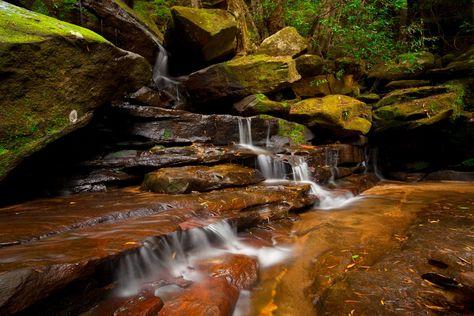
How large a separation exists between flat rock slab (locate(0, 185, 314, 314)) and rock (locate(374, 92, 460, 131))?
18.6ft

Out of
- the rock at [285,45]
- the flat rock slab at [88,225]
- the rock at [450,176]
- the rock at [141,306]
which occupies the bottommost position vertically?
the rock at [450,176]

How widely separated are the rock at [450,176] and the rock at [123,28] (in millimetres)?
10885

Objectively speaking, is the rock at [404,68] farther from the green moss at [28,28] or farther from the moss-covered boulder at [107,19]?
the green moss at [28,28]

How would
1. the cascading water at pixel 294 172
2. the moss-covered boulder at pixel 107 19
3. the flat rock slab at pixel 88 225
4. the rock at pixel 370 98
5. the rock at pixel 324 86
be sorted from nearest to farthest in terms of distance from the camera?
1. the flat rock slab at pixel 88 225
2. the cascading water at pixel 294 172
3. the moss-covered boulder at pixel 107 19
4. the rock at pixel 324 86
5. the rock at pixel 370 98

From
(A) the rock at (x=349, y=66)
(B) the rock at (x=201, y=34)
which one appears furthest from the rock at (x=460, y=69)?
(B) the rock at (x=201, y=34)

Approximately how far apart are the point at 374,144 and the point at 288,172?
588 cm

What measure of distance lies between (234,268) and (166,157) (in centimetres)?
351

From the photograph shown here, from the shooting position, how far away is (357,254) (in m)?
3.59

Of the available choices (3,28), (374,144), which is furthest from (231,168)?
(374,144)

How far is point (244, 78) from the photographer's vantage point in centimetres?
935

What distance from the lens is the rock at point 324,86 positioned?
35.4 feet

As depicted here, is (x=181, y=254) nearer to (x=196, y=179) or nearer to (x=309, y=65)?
(x=196, y=179)

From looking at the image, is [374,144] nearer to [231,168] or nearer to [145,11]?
[231,168]

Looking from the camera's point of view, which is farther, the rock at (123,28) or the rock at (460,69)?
the rock at (460,69)
